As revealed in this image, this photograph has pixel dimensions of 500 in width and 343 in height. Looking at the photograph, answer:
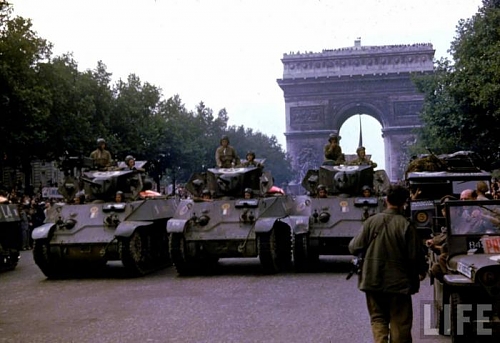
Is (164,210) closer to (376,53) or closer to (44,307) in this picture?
(44,307)

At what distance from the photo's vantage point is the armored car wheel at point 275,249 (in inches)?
547

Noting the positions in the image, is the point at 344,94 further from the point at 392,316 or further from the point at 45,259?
the point at 392,316

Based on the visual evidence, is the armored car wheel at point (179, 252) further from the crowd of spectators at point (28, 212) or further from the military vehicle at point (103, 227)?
the crowd of spectators at point (28, 212)

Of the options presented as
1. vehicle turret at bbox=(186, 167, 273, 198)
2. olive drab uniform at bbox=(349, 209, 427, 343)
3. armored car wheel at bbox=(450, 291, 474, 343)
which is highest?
vehicle turret at bbox=(186, 167, 273, 198)

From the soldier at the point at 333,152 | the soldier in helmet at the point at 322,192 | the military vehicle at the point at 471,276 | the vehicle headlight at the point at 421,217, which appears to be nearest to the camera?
the military vehicle at the point at 471,276

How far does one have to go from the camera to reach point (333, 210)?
14695mm

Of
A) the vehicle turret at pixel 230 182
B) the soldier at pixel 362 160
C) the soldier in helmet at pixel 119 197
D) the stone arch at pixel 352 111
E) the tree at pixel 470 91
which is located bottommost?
the soldier in helmet at pixel 119 197

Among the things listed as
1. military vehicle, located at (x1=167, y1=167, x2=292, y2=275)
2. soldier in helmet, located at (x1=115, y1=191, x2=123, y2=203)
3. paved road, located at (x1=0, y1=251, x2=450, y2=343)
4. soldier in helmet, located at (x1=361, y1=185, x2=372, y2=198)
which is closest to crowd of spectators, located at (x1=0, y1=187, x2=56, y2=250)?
soldier in helmet, located at (x1=115, y1=191, x2=123, y2=203)

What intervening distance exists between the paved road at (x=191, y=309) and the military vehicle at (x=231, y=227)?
1.44 ft

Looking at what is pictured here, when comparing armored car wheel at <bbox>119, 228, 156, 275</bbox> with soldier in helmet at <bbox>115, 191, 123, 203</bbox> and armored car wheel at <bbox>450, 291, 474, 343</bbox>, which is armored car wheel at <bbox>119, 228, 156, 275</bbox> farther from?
armored car wheel at <bbox>450, 291, 474, 343</bbox>

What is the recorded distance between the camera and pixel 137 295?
11.9 meters

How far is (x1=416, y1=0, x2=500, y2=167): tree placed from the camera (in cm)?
2445

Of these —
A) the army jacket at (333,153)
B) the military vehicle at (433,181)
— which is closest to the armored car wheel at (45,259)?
the army jacket at (333,153)

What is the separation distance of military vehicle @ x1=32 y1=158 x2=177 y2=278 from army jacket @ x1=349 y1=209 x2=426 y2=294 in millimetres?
8245
